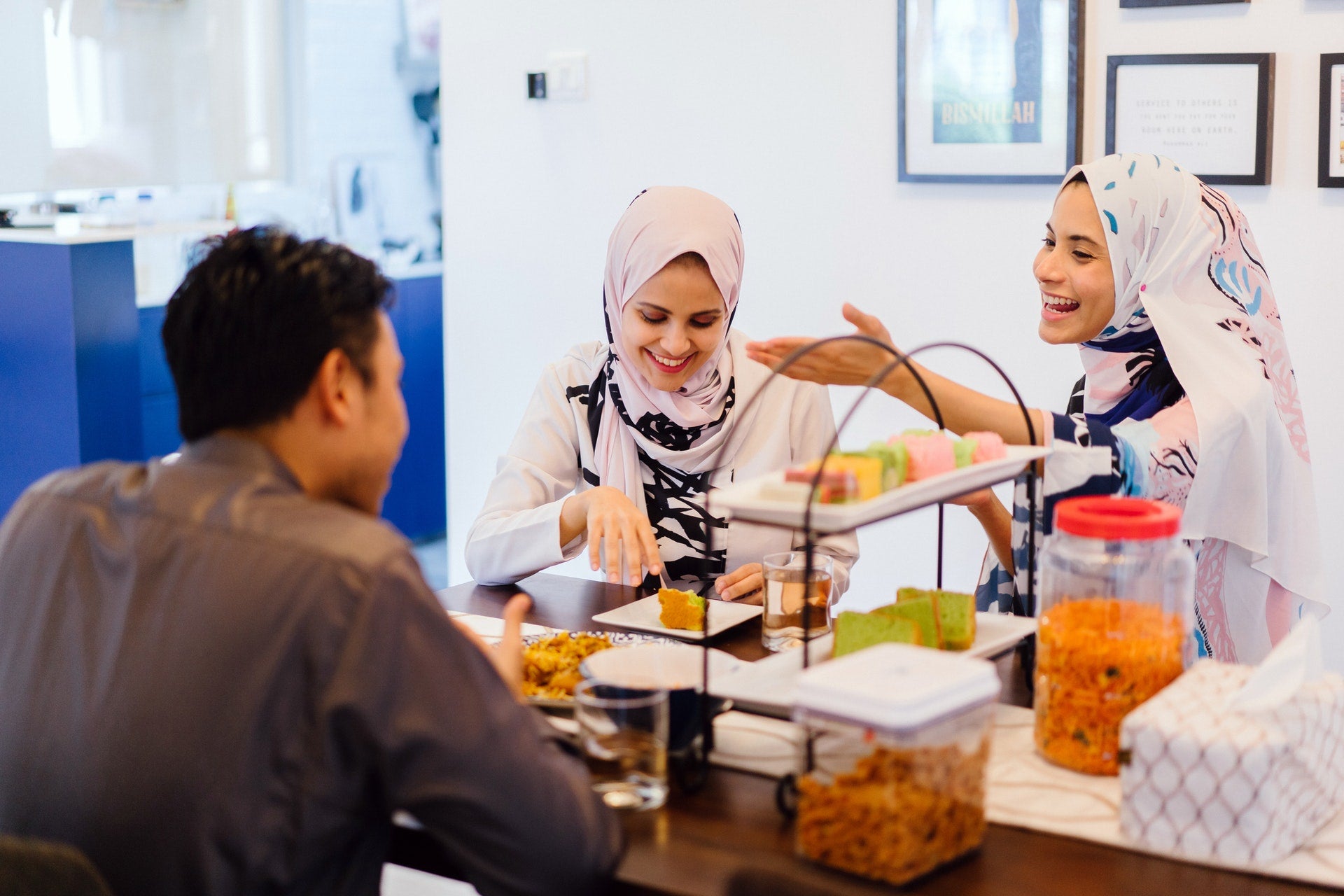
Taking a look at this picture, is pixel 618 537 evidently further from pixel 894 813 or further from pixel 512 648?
pixel 894 813

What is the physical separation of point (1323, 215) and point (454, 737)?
2366mm

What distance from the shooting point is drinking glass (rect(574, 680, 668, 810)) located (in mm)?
1284

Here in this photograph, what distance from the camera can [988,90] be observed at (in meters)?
3.11

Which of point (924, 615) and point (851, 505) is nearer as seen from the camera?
point (851, 505)

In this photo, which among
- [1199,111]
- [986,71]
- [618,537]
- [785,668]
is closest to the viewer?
[785,668]

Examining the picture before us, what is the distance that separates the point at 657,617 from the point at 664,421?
528 mm

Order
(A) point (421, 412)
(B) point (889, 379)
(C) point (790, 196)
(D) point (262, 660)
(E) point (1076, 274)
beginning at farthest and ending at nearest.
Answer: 1. (A) point (421, 412)
2. (C) point (790, 196)
3. (E) point (1076, 274)
4. (B) point (889, 379)
5. (D) point (262, 660)

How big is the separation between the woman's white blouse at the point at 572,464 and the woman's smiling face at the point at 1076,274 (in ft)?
1.38

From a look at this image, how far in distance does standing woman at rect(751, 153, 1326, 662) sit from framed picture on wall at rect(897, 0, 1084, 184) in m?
0.84

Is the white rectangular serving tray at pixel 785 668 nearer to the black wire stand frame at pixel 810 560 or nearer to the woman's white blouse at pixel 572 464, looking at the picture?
the black wire stand frame at pixel 810 560

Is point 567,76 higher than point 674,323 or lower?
higher

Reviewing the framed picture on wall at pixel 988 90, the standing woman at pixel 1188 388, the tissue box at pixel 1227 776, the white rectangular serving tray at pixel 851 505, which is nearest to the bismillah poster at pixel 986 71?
the framed picture on wall at pixel 988 90

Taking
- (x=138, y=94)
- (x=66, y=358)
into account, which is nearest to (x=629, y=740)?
(x=66, y=358)

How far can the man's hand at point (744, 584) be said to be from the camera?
2000 mm
